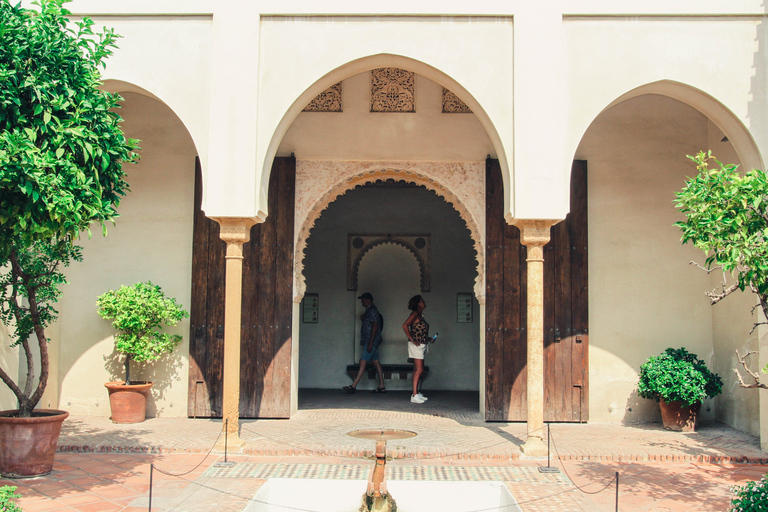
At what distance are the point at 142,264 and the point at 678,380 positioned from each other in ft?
20.0

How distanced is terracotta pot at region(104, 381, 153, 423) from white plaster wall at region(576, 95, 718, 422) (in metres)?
5.12

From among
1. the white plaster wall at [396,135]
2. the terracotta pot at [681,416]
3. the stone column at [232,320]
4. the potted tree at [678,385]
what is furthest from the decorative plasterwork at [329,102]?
the terracotta pot at [681,416]

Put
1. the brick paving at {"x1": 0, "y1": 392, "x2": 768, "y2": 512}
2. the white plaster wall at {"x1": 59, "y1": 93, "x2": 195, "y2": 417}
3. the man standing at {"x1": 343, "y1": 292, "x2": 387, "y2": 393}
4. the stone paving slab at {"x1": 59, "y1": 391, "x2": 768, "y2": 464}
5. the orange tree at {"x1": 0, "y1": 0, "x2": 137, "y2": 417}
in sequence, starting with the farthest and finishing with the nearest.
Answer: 1. the man standing at {"x1": 343, "y1": 292, "x2": 387, "y2": 393}
2. the white plaster wall at {"x1": 59, "y1": 93, "x2": 195, "y2": 417}
3. the stone paving slab at {"x1": 59, "y1": 391, "x2": 768, "y2": 464}
4. the brick paving at {"x1": 0, "y1": 392, "x2": 768, "y2": 512}
5. the orange tree at {"x1": 0, "y1": 0, "x2": 137, "y2": 417}

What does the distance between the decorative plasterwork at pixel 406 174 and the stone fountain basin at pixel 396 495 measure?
115 inches

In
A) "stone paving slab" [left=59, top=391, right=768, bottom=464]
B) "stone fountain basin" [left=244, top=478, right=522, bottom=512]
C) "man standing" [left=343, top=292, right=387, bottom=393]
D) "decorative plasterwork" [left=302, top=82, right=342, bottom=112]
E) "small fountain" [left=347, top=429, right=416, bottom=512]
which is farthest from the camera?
"man standing" [left=343, top=292, right=387, bottom=393]

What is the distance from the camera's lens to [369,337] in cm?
1027

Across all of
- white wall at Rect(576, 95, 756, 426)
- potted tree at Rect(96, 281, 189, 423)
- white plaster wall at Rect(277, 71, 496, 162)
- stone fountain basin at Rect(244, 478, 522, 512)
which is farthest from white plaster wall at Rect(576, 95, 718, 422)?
potted tree at Rect(96, 281, 189, 423)

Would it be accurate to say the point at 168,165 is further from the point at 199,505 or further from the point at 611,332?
the point at 611,332

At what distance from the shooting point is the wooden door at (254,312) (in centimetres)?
800

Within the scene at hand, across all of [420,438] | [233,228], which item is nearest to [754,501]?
[420,438]

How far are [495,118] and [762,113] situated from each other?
250 cm

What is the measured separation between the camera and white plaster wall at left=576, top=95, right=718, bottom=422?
319 inches

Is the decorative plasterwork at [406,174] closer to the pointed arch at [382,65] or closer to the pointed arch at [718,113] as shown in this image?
the pointed arch at [382,65]

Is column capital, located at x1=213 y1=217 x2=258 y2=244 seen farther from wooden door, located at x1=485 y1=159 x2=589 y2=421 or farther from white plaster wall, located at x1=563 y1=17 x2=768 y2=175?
white plaster wall, located at x1=563 y1=17 x2=768 y2=175
